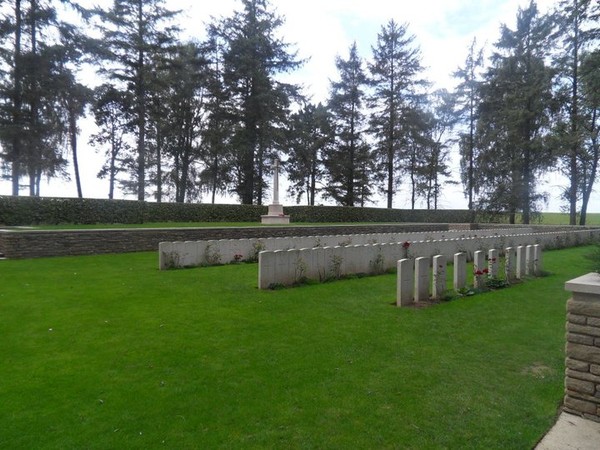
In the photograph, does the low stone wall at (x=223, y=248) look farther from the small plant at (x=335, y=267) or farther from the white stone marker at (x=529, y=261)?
the white stone marker at (x=529, y=261)

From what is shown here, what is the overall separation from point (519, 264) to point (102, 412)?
829cm

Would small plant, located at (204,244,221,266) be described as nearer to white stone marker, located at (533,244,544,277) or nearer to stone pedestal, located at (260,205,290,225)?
white stone marker, located at (533,244,544,277)

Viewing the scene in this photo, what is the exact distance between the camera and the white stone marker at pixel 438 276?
20.6 ft

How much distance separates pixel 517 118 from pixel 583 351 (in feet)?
84.4

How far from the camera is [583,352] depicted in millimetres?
2736

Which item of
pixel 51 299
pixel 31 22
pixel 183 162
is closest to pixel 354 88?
pixel 183 162

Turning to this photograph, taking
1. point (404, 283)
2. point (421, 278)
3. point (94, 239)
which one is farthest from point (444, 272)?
point (94, 239)

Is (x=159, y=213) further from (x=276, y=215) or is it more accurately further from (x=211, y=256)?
(x=211, y=256)

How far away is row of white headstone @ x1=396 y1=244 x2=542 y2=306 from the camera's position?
19.1 feet

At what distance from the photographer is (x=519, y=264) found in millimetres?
8250

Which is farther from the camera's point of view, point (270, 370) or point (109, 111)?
point (109, 111)

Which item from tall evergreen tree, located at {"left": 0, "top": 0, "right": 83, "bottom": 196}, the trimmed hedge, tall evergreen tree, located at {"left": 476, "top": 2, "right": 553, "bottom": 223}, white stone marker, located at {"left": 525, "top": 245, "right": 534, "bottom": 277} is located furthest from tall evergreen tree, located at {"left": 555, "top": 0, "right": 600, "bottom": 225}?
tall evergreen tree, located at {"left": 0, "top": 0, "right": 83, "bottom": 196}

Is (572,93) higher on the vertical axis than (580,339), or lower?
higher

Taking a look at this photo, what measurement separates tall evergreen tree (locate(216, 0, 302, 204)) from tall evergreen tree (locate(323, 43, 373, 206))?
632 cm
